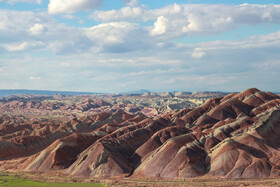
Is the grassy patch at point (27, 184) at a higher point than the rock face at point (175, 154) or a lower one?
lower

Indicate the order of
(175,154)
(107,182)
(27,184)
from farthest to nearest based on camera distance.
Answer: (175,154) → (27,184) → (107,182)

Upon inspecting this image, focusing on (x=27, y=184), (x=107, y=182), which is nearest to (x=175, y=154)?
(x=107, y=182)

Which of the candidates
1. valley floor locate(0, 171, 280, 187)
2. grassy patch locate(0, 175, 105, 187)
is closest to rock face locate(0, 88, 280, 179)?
valley floor locate(0, 171, 280, 187)

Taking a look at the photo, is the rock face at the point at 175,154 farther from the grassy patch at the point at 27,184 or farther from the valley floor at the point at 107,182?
the grassy patch at the point at 27,184

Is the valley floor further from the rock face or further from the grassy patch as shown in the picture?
the rock face

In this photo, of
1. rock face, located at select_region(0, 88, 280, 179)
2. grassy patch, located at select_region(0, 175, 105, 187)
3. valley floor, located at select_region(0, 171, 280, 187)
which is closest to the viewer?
valley floor, located at select_region(0, 171, 280, 187)

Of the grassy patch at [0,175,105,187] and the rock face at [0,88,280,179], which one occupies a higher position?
the rock face at [0,88,280,179]

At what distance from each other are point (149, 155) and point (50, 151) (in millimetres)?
27552

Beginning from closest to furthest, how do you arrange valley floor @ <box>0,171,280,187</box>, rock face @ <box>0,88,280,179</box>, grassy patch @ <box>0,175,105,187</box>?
1. valley floor @ <box>0,171,280,187</box>
2. grassy patch @ <box>0,175,105,187</box>
3. rock face @ <box>0,88,280,179</box>

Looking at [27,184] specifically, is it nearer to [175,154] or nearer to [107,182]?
[107,182]

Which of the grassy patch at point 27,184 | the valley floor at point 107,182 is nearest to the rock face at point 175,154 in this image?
the valley floor at point 107,182

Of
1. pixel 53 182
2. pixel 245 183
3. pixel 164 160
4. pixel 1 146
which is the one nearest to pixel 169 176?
pixel 164 160

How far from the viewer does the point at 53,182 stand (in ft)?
240

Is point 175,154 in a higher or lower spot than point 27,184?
higher
